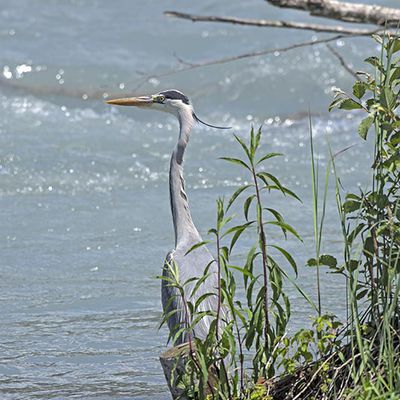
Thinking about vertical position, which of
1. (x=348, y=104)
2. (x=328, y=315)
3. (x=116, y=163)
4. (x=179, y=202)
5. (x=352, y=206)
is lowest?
(x=116, y=163)

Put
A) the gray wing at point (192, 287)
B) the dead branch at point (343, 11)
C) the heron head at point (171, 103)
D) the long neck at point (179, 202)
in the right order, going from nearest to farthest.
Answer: the gray wing at point (192, 287) → the long neck at point (179, 202) → the heron head at point (171, 103) → the dead branch at point (343, 11)

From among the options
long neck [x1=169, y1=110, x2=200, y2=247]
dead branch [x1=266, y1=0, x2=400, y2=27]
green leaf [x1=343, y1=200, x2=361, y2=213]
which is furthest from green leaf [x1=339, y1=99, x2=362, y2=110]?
dead branch [x1=266, y1=0, x2=400, y2=27]

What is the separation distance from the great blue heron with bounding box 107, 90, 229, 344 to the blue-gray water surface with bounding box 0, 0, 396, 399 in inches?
16.8

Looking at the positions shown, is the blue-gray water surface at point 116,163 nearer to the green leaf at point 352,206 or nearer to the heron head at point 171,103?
the heron head at point 171,103

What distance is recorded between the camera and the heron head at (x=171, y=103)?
506 cm

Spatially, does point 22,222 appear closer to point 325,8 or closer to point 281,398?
point 325,8

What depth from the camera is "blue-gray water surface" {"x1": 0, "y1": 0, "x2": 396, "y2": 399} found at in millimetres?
5133

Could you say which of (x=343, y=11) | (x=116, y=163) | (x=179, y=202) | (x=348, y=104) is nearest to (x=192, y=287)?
(x=179, y=202)

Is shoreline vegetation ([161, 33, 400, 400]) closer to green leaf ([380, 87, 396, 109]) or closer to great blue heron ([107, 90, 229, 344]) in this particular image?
green leaf ([380, 87, 396, 109])

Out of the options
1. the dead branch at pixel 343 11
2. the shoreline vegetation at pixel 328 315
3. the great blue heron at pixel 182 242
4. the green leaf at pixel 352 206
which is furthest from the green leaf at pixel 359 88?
the dead branch at pixel 343 11

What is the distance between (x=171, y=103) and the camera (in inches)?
202

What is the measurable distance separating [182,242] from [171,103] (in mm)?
824

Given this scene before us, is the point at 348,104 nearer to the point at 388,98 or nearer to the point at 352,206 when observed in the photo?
the point at 388,98

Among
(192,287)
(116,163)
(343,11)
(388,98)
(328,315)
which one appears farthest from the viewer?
(116,163)
